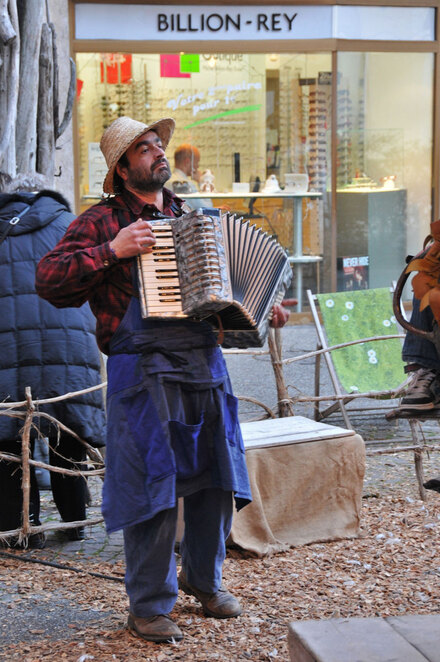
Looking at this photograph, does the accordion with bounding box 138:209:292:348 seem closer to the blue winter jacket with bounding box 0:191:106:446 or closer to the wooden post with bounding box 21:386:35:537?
the wooden post with bounding box 21:386:35:537

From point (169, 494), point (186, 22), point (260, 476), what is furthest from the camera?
point (186, 22)

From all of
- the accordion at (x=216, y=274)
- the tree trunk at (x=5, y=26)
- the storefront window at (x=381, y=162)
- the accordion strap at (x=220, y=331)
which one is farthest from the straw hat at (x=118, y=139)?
the storefront window at (x=381, y=162)

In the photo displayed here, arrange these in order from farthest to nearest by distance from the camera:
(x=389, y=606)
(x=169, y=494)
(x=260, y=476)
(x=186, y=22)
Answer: (x=186, y=22) → (x=260, y=476) → (x=389, y=606) → (x=169, y=494)

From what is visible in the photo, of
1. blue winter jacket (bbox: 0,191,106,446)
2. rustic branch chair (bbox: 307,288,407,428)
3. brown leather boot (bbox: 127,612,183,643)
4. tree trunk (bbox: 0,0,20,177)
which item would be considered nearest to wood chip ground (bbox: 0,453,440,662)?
brown leather boot (bbox: 127,612,183,643)

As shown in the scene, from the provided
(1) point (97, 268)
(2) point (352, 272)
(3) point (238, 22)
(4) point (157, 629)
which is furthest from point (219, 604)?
(3) point (238, 22)

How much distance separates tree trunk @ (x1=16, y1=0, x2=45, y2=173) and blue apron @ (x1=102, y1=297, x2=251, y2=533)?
311 centimetres

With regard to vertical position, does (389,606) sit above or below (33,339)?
below

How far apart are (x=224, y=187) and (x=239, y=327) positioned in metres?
7.44

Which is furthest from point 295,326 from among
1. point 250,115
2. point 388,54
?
point 388,54

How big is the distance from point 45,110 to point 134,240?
3.43m

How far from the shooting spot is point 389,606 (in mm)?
4098

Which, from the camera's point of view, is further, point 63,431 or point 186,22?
point 186,22

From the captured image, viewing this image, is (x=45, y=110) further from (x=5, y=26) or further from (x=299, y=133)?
(x=299, y=133)

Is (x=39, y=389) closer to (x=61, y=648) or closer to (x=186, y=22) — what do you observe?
(x=61, y=648)
